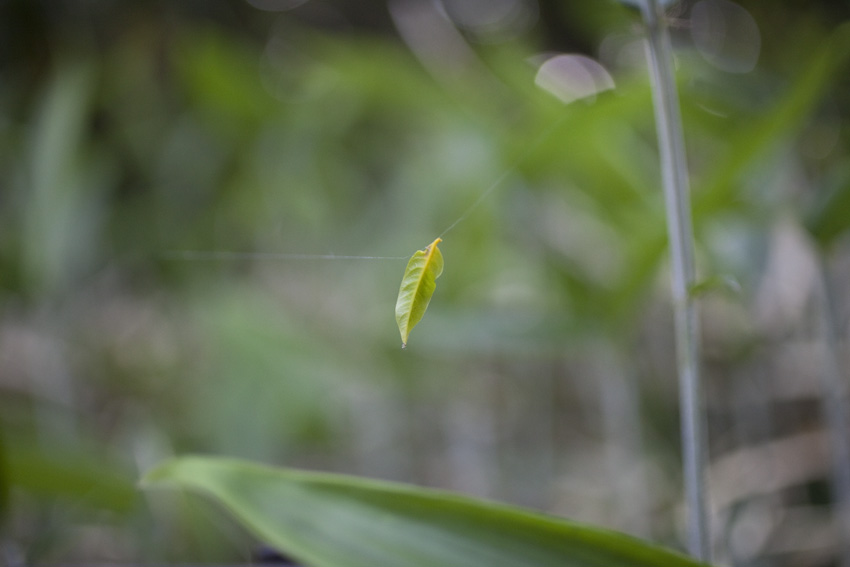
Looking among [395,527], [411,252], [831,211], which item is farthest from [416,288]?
[411,252]

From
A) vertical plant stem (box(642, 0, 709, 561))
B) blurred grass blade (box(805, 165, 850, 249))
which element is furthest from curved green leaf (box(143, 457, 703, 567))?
blurred grass blade (box(805, 165, 850, 249))

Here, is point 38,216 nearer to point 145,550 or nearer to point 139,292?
point 145,550

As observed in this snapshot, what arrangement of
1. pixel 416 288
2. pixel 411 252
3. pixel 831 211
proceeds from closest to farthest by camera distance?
1. pixel 416 288
2. pixel 831 211
3. pixel 411 252

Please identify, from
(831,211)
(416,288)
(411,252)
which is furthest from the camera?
(411,252)

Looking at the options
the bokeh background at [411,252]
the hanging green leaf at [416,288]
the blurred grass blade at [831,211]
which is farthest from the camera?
the bokeh background at [411,252]

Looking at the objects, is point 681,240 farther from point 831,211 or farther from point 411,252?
point 411,252

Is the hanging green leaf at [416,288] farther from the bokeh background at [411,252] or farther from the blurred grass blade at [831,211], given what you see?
the blurred grass blade at [831,211]

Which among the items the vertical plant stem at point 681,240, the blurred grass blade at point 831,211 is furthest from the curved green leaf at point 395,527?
the blurred grass blade at point 831,211
